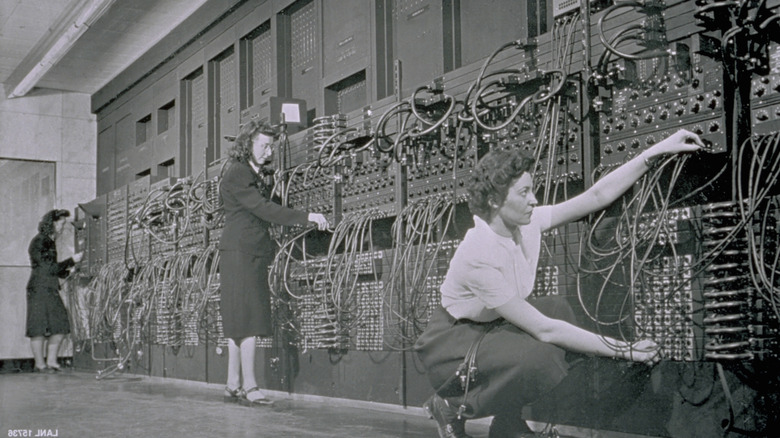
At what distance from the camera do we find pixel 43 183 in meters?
5.71

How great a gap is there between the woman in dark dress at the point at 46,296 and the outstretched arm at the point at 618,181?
15.4 ft

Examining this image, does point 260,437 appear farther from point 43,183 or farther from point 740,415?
point 43,183

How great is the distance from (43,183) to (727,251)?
4993 millimetres

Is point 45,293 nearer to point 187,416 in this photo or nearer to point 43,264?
point 43,264

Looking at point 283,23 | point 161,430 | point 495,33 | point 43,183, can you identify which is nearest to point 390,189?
point 495,33

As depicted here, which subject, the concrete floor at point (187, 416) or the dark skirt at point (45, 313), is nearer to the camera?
the concrete floor at point (187, 416)

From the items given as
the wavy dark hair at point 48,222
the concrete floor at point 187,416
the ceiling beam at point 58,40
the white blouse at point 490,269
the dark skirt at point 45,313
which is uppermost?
the ceiling beam at point 58,40

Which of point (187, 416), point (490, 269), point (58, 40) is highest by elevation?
point (58, 40)

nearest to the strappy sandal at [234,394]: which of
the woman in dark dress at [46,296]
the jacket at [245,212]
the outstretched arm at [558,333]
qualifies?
the jacket at [245,212]

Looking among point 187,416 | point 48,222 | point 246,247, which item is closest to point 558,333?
point 187,416

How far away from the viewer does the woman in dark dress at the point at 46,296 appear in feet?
20.6

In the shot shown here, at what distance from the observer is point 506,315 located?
2150 mm

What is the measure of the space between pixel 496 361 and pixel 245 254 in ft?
6.71

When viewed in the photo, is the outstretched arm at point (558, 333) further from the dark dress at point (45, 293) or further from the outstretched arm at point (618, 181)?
the dark dress at point (45, 293)
